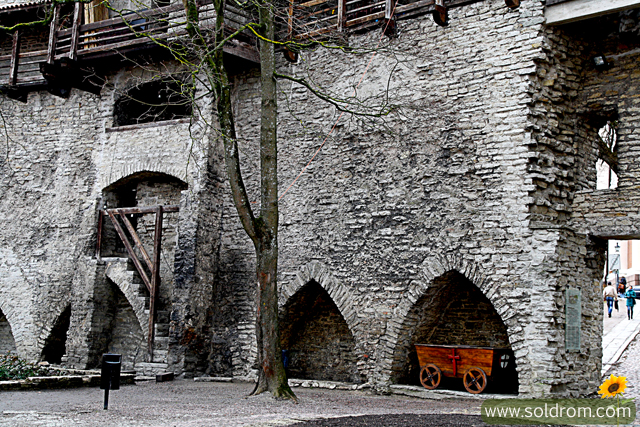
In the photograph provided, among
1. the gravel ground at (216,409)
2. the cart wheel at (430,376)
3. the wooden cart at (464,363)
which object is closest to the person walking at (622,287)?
the wooden cart at (464,363)

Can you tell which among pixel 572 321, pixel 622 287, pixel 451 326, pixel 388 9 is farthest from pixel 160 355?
pixel 622 287

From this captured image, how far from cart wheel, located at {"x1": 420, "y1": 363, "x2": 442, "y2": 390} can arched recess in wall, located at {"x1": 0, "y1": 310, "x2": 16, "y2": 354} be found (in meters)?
10.6

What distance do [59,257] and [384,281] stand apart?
812 centimetres

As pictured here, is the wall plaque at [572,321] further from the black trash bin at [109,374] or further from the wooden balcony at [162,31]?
the black trash bin at [109,374]

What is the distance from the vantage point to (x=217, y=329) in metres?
13.7

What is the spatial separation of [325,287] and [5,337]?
30.2 ft

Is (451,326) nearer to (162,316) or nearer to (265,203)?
(265,203)

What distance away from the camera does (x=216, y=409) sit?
28.7 ft

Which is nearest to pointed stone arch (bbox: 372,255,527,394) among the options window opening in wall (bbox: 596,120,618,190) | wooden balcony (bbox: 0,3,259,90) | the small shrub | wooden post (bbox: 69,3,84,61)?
window opening in wall (bbox: 596,120,618,190)

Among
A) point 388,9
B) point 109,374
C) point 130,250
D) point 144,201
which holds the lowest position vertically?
point 109,374

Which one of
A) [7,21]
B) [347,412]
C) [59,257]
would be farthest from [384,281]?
[7,21]

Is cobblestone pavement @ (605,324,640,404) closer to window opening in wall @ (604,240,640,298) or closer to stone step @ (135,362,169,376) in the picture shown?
stone step @ (135,362,169,376)

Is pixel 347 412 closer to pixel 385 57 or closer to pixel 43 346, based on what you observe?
pixel 385 57

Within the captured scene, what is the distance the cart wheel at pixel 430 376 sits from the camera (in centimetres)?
1129
